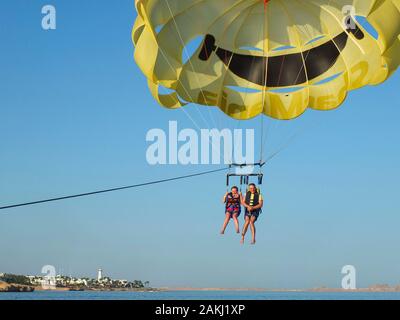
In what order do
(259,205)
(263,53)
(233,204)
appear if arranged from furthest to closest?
(263,53)
(233,204)
(259,205)

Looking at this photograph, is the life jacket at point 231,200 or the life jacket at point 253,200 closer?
the life jacket at point 253,200

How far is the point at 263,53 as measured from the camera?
21.4m

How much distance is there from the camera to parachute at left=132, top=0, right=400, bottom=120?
62.5 feet

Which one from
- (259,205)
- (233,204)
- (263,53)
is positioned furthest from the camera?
(263,53)

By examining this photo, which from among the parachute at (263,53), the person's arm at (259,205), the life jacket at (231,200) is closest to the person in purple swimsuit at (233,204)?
the life jacket at (231,200)

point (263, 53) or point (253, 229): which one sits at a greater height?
point (263, 53)

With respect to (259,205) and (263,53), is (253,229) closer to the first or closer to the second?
(259,205)

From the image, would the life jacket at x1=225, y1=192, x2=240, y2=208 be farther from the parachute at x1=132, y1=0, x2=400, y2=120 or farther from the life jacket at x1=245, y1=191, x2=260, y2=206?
the parachute at x1=132, y1=0, x2=400, y2=120

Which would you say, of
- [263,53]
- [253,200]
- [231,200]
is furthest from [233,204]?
[263,53]

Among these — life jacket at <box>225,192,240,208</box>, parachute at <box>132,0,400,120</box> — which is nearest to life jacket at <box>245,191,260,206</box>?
life jacket at <box>225,192,240,208</box>

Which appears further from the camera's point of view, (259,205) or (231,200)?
(231,200)

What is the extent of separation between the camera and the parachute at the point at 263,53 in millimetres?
19047

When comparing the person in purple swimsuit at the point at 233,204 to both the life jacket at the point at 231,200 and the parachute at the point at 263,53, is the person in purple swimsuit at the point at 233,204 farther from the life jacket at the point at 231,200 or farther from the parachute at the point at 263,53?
the parachute at the point at 263,53
